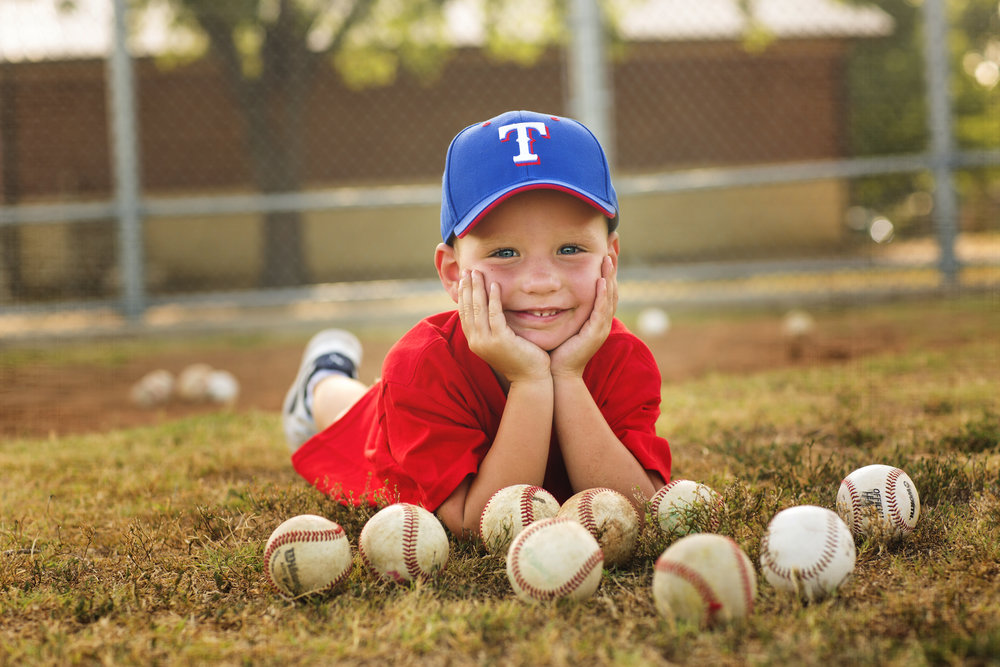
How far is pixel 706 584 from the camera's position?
6.81 feet

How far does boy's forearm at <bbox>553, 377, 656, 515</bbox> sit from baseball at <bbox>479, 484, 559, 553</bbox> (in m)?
0.19

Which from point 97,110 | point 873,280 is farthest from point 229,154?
point 873,280

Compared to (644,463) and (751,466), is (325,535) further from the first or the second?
(751,466)

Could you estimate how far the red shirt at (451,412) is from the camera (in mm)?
2826

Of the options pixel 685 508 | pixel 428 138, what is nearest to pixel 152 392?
pixel 685 508

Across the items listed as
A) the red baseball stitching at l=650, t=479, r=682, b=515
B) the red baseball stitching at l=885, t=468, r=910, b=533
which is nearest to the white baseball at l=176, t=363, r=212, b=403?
the red baseball stitching at l=650, t=479, r=682, b=515

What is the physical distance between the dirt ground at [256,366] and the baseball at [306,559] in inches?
126

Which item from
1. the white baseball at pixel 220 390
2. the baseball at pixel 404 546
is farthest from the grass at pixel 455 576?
the white baseball at pixel 220 390

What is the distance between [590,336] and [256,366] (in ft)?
16.8

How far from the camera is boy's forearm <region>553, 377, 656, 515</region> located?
281 centimetres

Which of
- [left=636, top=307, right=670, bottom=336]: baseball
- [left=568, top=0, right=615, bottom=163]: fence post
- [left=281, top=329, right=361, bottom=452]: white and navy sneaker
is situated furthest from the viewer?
[left=568, top=0, right=615, bottom=163]: fence post

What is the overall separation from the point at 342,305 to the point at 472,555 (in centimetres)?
1144

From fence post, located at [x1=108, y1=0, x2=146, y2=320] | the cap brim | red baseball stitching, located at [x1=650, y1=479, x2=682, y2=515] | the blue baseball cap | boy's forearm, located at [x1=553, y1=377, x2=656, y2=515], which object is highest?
fence post, located at [x1=108, y1=0, x2=146, y2=320]

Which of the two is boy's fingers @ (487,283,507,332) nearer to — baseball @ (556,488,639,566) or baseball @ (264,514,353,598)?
baseball @ (556,488,639,566)
